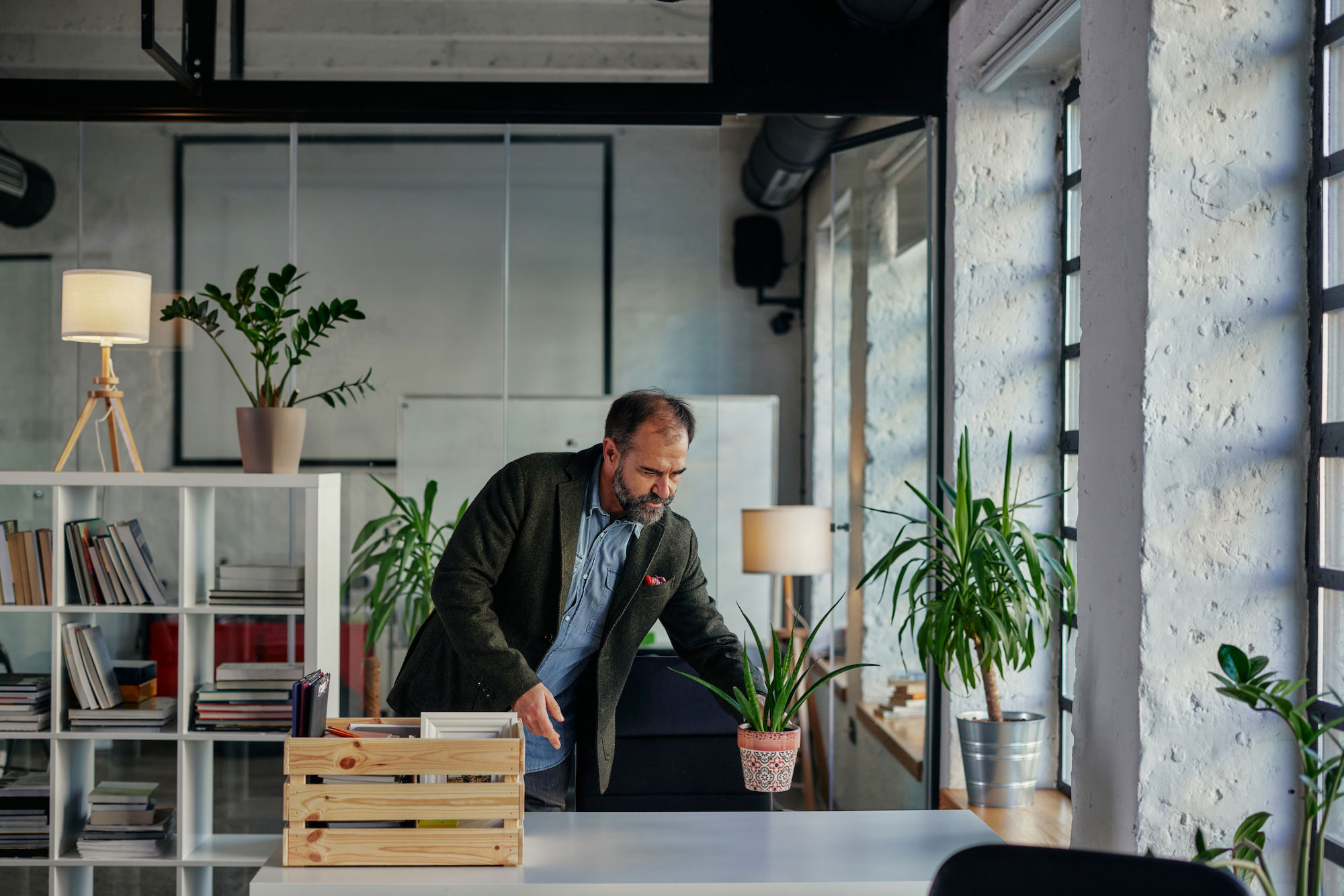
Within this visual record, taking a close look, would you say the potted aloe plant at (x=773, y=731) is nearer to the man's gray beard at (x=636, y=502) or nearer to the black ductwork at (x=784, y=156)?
the man's gray beard at (x=636, y=502)

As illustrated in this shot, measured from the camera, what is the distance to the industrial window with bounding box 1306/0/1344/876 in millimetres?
2225

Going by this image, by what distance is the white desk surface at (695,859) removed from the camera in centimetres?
193

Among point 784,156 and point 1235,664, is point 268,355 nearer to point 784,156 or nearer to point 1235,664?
point 784,156

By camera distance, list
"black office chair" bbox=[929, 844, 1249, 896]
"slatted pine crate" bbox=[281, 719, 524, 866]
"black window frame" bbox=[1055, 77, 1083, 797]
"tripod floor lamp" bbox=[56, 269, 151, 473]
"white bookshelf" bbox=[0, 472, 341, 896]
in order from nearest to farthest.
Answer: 1. "black office chair" bbox=[929, 844, 1249, 896]
2. "slatted pine crate" bbox=[281, 719, 524, 866]
3. "white bookshelf" bbox=[0, 472, 341, 896]
4. "tripod floor lamp" bbox=[56, 269, 151, 473]
5. "black window frame" bbox=[1055, 77, 1083, 797]

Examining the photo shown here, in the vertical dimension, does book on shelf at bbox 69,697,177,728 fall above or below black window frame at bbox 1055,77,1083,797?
below

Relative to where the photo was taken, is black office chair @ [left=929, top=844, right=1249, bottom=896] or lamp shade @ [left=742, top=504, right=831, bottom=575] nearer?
black office chair @ [left=929, top=844, right=1249, bottom=896]

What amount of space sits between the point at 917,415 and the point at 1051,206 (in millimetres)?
973

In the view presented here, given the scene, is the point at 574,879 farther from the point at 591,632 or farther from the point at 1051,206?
the point at 1051,206

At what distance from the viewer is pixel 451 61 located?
413 centimetres

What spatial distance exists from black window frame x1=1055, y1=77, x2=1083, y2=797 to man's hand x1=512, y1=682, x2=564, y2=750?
1.96 metres

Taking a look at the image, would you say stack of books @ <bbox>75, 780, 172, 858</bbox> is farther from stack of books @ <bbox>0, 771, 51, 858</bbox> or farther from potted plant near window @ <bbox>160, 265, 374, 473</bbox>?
potted plant near window @ <bbox>160, 265, 374, 473</bbox>

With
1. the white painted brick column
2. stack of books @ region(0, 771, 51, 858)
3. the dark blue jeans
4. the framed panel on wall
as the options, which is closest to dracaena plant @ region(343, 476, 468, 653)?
the framed panel on wall

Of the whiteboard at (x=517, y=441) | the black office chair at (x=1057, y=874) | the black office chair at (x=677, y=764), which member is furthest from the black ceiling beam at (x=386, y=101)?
the black office chair at (x=1057, y=874)

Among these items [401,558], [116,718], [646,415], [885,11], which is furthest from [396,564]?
[885,11]
